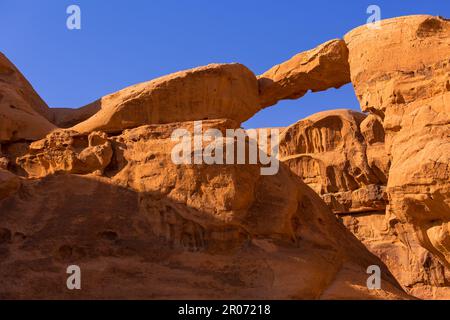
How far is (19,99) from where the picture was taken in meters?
13.7

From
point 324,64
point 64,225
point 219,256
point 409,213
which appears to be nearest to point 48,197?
point 64,225

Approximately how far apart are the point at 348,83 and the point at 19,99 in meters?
6.53

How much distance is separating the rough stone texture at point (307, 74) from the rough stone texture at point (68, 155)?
5.57 metres

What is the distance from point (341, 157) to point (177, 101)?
4733 millimetres

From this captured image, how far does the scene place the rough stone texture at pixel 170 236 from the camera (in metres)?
7.95

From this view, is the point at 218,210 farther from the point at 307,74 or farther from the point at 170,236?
the point at 307,74

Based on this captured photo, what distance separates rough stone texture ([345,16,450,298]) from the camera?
26.4 ft

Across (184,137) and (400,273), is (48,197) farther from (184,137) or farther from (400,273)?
(400,273)

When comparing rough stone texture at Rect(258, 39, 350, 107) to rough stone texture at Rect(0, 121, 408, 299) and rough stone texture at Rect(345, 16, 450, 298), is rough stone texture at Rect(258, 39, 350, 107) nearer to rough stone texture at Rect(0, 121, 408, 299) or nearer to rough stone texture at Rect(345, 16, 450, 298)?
rough stone texture at Rect(345, 16, 450, 298)

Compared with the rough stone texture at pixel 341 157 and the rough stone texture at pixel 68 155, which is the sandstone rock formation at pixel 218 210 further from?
the rough stone texture at pixel 341 157

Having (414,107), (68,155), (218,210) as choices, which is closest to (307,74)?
(414,107)

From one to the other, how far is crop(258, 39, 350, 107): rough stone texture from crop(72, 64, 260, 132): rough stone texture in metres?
1.23

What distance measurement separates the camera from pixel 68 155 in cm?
979
